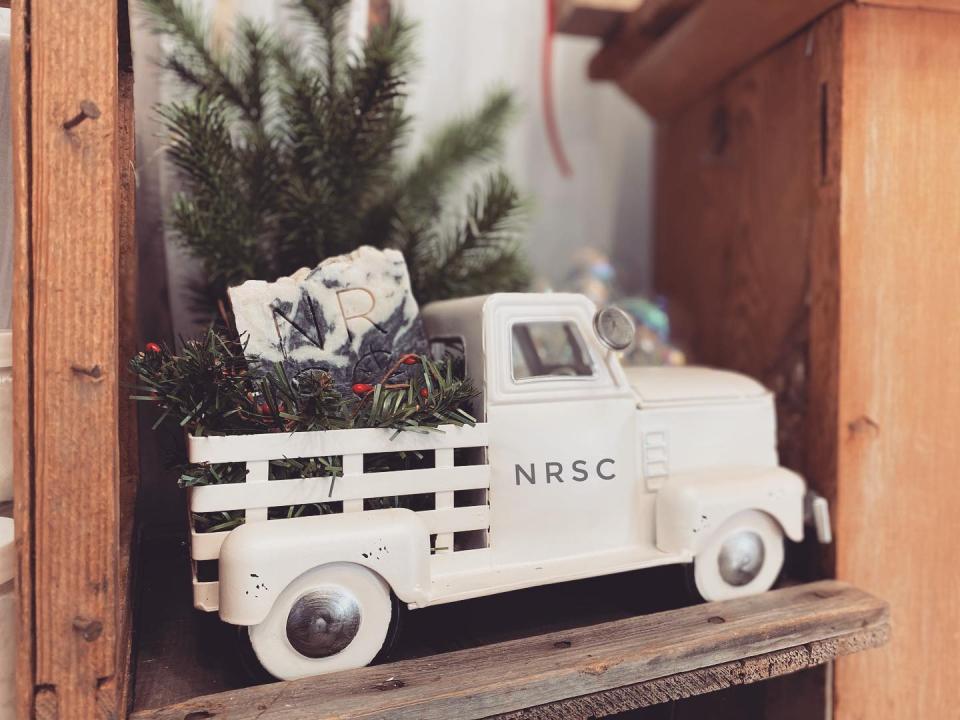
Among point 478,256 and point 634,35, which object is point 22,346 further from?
point 634,35

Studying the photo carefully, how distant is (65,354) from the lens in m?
0.57

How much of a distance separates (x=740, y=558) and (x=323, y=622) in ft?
1.56

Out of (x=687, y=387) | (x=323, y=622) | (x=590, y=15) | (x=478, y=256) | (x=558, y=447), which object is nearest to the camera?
(x=323, y=622)

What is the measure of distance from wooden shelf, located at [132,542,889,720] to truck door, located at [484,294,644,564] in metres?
0.10

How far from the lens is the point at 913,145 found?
36.3 inches

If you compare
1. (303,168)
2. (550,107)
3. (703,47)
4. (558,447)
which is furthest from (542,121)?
(558,447)

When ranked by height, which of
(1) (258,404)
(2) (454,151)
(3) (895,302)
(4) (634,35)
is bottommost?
(1) (258,404)

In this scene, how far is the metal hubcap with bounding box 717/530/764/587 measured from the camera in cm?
84

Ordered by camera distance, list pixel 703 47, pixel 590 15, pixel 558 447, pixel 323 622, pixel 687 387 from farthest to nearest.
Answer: pixel 590 15 → pixel 703 47 → pixel 687 387 → pixel 558 447 → pixel 323 622

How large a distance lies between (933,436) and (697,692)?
0.47 metres

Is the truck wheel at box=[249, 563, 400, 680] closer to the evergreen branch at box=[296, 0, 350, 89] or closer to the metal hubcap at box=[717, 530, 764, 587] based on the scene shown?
the metal hubcap at box=[717, 530, 764, 587]

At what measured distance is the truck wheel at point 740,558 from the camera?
2.73 feet

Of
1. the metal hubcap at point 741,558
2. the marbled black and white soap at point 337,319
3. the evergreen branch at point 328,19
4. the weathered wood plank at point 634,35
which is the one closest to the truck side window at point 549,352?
the marbled black and white soap at point 337,319

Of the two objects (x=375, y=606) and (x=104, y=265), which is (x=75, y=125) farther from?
(x=375, y=606)
